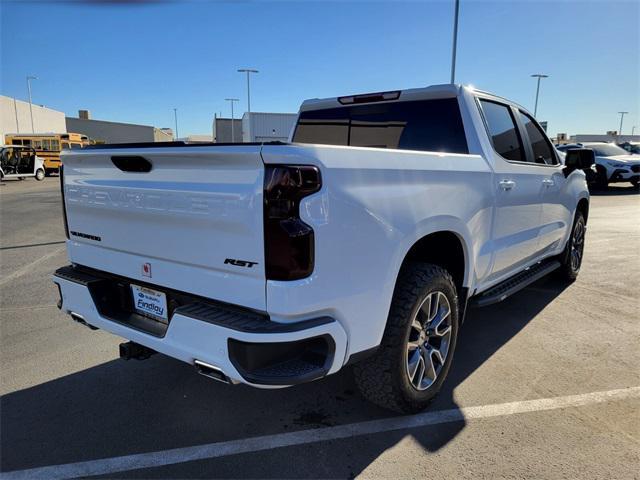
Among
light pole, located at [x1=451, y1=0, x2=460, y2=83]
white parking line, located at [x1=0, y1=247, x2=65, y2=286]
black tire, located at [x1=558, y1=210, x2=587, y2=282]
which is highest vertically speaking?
light pole, located at [x1=451, y1=0, x2=460, y2=83]

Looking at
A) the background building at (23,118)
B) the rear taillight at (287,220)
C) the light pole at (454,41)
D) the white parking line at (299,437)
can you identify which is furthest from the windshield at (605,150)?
the background building at (23,118)

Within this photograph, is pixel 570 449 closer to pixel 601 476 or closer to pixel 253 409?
pixel 601 476

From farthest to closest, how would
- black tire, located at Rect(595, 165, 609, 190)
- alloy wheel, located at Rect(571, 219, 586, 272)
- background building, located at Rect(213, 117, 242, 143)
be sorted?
background building, located at Rect(213, 117, 242, 143) → black tire, located at Rect(595, 165, 609, 190) → alloy wheel, located at Rect(571, 219, 586, 272)

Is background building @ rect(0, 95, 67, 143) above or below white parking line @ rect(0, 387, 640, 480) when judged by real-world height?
above

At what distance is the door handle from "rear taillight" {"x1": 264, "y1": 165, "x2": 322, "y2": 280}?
2.01 metres

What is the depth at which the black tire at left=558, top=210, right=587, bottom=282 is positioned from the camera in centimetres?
552

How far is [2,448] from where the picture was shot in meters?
2.56

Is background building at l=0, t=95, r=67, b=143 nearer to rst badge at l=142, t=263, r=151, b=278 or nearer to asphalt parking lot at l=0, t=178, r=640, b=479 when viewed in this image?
asphalt parking lot at l=0, t=178, r=640, b=479

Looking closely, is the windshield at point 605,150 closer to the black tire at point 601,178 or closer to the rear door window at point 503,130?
the black tire at point 601,178

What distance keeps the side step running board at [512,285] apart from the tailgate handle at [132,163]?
2522 mm

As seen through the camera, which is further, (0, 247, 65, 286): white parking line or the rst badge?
(0, 247, 65, 286): white parking line

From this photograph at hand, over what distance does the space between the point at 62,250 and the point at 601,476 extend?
25.5ft

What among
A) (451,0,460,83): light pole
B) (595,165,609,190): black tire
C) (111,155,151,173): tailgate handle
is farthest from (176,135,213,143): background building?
(595,165,609,190): black tire

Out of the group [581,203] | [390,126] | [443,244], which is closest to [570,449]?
[443,244]
